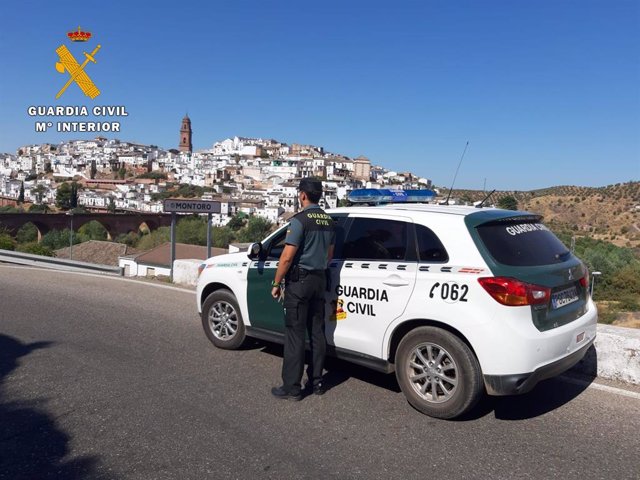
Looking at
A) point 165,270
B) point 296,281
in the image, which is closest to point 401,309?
point 296,281

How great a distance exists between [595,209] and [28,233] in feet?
224

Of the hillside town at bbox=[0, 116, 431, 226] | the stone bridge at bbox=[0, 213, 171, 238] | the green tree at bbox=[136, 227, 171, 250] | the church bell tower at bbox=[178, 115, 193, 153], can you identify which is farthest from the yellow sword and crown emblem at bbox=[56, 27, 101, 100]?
the church bell tower at bbox=[178, 115, 193, 153]

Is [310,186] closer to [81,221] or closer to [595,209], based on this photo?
[595,209]

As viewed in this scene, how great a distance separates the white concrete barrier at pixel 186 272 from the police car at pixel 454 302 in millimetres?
5128

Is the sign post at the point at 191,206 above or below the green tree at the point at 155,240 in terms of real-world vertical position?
above

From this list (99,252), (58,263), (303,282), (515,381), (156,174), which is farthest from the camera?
(156,174)

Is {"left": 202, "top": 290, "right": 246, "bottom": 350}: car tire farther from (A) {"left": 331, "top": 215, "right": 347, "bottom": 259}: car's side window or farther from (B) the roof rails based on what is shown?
(B) the roof rails

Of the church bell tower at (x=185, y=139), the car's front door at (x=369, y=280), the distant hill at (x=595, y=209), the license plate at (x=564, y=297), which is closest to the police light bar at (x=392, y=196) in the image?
the car's front door at (x=369, y=280)

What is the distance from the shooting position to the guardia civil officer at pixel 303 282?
13.6 feet

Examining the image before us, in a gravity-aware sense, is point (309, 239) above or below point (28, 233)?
above

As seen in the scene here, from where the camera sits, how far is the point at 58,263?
38.2ft

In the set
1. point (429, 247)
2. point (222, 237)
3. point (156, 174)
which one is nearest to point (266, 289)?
point (429, 247)

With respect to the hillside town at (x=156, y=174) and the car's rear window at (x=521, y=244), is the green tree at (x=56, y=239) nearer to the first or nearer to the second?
the hillside town at (x=156, y=174)

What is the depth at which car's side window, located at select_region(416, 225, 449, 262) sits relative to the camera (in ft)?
12.6
